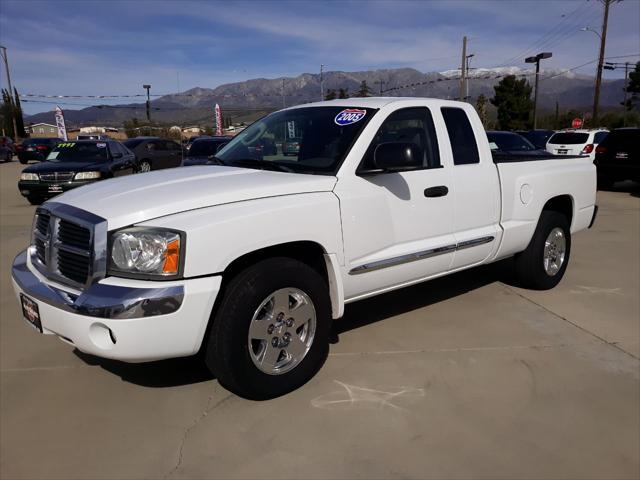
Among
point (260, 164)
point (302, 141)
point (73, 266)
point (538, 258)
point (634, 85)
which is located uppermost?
point (634, 85)

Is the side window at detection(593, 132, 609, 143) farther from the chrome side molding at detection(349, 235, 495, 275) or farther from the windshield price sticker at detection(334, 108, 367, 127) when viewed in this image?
the windshield price sticker at detection(334, 108, 367, 127)

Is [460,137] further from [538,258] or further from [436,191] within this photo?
[538,258]

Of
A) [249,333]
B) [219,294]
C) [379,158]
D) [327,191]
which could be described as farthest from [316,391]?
[379,158]

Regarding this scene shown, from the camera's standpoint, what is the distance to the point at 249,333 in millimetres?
3051

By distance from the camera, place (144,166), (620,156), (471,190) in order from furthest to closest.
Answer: (144,166) → (620,156) → (471,190)


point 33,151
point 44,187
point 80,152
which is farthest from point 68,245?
point 33,151

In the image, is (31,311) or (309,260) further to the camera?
(309,260)

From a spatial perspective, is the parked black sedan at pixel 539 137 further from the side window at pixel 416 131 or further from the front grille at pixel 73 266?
the front grille at pixel 73 266

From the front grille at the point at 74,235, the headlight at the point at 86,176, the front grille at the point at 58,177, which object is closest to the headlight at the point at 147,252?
the front grille at the point at 74,235

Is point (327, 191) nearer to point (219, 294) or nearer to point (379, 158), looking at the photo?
point (379, 158)

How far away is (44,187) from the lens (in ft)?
37.0

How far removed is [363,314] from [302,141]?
1.73m

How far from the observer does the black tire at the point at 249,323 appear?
9.64ft

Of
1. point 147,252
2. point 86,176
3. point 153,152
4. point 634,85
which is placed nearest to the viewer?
point 147,252
